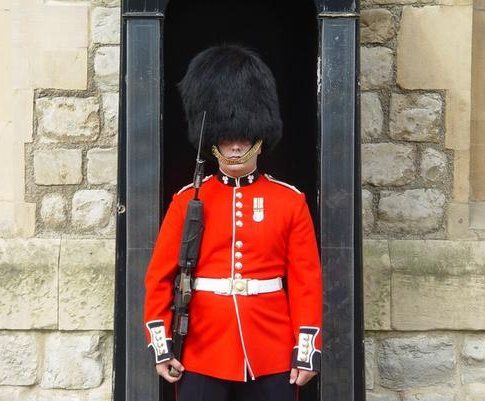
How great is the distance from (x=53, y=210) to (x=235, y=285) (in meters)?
1.24

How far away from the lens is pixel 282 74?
2844 millimetres

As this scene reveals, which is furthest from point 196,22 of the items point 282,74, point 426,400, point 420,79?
point 426,400

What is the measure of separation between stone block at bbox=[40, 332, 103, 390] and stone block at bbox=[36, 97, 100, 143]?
2.40 feet

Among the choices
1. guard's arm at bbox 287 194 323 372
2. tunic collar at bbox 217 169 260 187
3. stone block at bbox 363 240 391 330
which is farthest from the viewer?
stone block at bbox 363 240 391 330

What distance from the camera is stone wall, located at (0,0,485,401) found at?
318 centimetres

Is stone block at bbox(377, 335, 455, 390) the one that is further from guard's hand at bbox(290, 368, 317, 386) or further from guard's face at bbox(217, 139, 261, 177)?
guard's face at bbox(217, 139, 261, 177)

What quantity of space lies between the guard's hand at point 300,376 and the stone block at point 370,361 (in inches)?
41.0

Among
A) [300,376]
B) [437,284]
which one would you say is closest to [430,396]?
[437,284]

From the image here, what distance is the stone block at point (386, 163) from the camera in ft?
10.5

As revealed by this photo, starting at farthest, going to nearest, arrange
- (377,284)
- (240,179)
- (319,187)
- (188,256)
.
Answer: (377,284)
(319,187)
(240,179)
(188,256)

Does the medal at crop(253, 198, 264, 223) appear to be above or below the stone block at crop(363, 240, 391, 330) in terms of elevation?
above

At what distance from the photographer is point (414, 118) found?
10.5 ft

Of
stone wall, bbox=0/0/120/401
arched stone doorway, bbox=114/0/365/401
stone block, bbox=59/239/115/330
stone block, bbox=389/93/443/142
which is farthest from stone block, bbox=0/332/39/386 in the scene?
stone block, bbox=389/93/443/142

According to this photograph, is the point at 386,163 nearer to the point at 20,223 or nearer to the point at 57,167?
the point at 57,167
